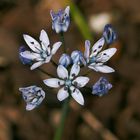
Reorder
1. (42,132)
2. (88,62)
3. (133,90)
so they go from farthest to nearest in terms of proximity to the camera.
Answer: (133,90) < (42,132) < (88,62)

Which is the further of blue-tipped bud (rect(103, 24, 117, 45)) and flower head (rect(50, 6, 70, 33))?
blue-tipped bud (rect(103, 24, 117, 45))

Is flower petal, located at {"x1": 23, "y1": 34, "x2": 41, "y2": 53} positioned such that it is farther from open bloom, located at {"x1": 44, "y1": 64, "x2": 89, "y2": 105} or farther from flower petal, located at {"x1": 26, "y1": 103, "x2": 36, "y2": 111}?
flower petal, located at {"x1": 26, "y1": 103, "x2": 36, "y2": 111}

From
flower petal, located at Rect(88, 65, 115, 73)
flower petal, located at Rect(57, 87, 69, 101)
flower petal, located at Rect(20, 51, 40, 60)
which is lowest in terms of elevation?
flower petal, located at Rect(57, 87, 69, 101)

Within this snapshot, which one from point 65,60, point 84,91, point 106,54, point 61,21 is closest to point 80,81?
point 65,60

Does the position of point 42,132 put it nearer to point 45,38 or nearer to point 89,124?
point 89,124

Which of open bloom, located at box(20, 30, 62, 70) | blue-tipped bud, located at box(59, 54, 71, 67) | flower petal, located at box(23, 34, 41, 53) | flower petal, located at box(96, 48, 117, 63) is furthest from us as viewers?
flower petal, located at box(23, 34, 41, 53)

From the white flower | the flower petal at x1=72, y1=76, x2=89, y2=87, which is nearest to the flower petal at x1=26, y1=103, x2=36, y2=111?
the flower petal at x1=72, y1=76, x2=89, y2=87

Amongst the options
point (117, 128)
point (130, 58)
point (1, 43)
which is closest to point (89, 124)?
point (117, 128)

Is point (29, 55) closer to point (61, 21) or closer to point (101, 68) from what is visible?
point (61, 21)
